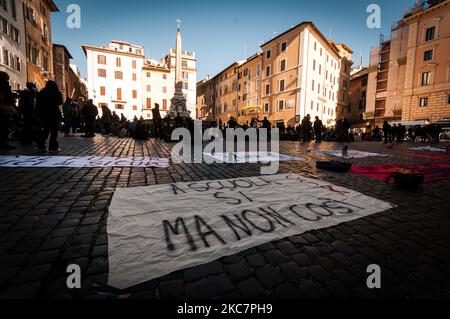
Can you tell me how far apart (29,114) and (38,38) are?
28.5 metres

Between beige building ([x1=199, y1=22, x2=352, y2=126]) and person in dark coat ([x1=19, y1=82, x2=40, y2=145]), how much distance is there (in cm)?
2782

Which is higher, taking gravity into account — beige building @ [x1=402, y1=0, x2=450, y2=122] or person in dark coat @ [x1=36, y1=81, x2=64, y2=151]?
beige building @ [x1=402, y1=0, x2=450, y2=122]

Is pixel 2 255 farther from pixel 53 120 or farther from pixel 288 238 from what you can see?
pixel 53 120

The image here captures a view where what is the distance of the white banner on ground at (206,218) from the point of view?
5.27ft

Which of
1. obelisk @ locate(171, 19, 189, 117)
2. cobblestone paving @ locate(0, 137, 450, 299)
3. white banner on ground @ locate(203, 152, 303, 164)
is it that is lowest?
cobblestone paving @ locate(0, 137, 450, 299)

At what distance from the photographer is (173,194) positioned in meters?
3.06

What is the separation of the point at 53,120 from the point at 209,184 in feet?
17.8

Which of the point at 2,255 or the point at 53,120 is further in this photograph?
the point at 53,120

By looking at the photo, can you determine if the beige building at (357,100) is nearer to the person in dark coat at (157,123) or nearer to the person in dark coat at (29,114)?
the person in dark coat at (157,123)

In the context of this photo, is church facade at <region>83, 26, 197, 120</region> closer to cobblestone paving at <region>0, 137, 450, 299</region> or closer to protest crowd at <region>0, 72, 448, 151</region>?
protest crowd at <region>0, 72, 448, 151</region>

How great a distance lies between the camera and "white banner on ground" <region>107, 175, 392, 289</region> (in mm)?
1605

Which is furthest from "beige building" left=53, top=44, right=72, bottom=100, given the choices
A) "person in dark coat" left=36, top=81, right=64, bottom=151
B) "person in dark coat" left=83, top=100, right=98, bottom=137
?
"person in dark coat" left=36, top=81, right=64, bottom=151

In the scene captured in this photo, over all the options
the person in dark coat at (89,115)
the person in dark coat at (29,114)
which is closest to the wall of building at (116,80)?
the person in dark coat at (89,115)

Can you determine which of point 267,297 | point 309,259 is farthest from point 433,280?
point 267,297
